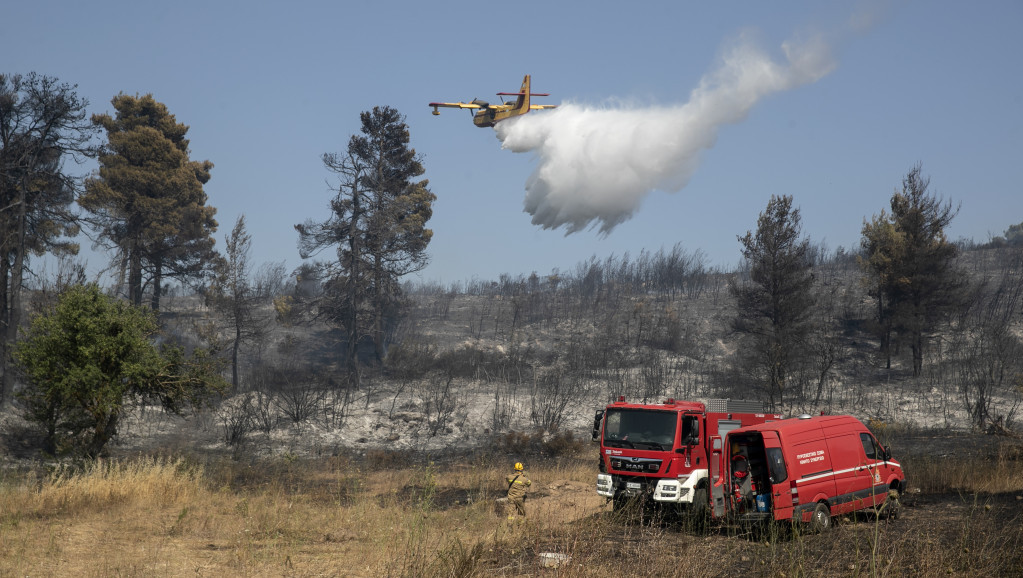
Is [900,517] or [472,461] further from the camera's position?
[472,461]

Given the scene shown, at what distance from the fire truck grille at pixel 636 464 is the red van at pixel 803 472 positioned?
1.73 meters

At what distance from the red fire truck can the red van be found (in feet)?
2.59

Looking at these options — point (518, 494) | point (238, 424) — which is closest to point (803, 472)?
point (518, 494)

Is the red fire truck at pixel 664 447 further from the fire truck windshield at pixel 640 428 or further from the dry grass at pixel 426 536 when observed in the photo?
the dry grass at pixel 426 536

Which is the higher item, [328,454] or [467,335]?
[467,335]

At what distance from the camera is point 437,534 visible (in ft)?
38.8

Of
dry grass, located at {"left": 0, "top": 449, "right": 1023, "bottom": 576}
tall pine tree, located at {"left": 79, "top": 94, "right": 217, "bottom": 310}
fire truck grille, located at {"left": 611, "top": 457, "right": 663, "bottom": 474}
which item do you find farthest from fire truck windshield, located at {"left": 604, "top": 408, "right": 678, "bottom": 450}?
tall pine tree, located at {"left": 79, "top": 94, "right": 217, "bottom": 310}

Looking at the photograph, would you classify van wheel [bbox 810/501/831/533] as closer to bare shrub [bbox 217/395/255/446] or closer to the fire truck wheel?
the fire truck wheel

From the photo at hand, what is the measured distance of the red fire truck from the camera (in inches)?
621

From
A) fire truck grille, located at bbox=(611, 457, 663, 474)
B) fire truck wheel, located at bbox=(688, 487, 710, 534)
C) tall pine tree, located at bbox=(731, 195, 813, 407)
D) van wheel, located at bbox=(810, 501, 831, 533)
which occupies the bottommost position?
fire truck wheel, located at bbox=(688, 487, 710, 534)

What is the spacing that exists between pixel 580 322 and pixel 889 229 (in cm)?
2709

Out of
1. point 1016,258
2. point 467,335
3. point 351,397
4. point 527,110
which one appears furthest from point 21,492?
point 1016,258

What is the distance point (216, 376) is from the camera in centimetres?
2134

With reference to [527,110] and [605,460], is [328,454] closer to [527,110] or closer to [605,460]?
[605,460]
